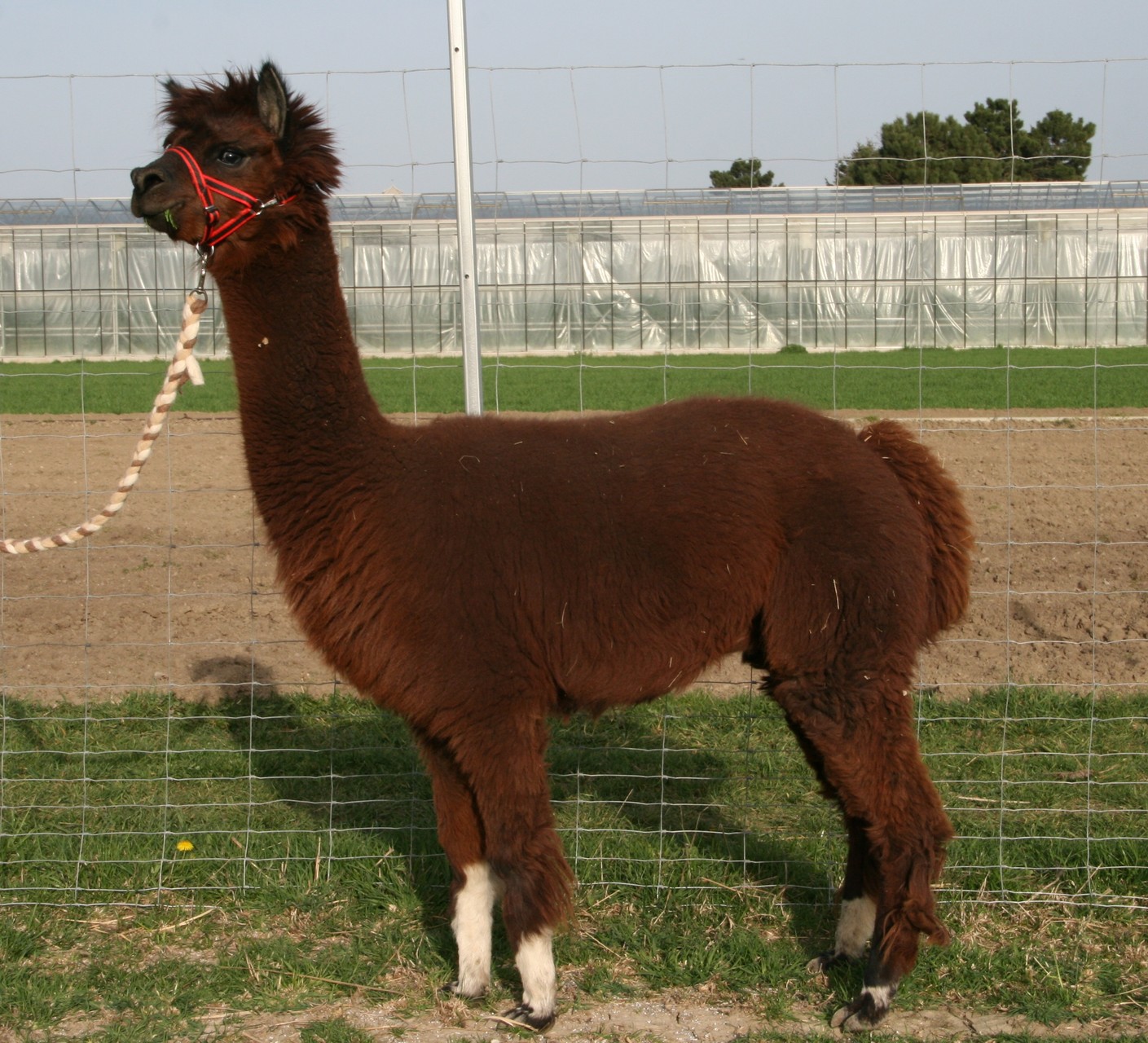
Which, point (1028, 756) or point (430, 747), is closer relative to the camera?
point (430, 747)

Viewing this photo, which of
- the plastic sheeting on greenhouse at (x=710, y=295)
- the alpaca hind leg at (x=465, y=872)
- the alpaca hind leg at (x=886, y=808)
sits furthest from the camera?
the plastic sheeting on greenhouse at (x=710, y=295)

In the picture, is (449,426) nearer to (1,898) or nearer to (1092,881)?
(1,898)

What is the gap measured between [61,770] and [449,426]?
2992 mm

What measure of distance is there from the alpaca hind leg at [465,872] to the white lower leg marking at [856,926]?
1.18 meters

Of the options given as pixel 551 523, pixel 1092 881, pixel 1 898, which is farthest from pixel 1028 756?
pixel 1 898

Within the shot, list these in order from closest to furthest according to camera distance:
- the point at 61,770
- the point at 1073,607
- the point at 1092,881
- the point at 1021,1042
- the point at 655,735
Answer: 1. the point at 1021,1042
2. the point at 1092,881
3. the point at 61,770
4. the point at 655,735
5. the point at 1073,607

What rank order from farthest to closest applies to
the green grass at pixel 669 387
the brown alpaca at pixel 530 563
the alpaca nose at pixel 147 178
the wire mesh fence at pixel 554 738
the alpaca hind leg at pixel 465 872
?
the green grass at pixel 669 387
the wire mesh fence at pixel 554 738
the alpaca hind leg at pixel 465 872
the brown alpaca at pixel 530 563
the alpaca nose at pixel 147 178

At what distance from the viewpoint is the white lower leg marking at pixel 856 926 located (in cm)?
374

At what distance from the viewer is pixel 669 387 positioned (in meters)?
19.5

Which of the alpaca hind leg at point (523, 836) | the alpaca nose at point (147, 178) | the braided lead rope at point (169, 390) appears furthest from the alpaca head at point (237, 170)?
the alpaca hind leg at point (523, 836)

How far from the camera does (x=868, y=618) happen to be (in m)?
3.39

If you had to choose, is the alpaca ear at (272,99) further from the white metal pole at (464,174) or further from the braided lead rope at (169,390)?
the white metal pole at (464,174)

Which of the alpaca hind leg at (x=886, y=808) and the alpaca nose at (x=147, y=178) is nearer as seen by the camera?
the alpaca nose at (x=147, y=178)

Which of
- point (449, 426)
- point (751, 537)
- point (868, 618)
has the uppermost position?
point (449, 426)
